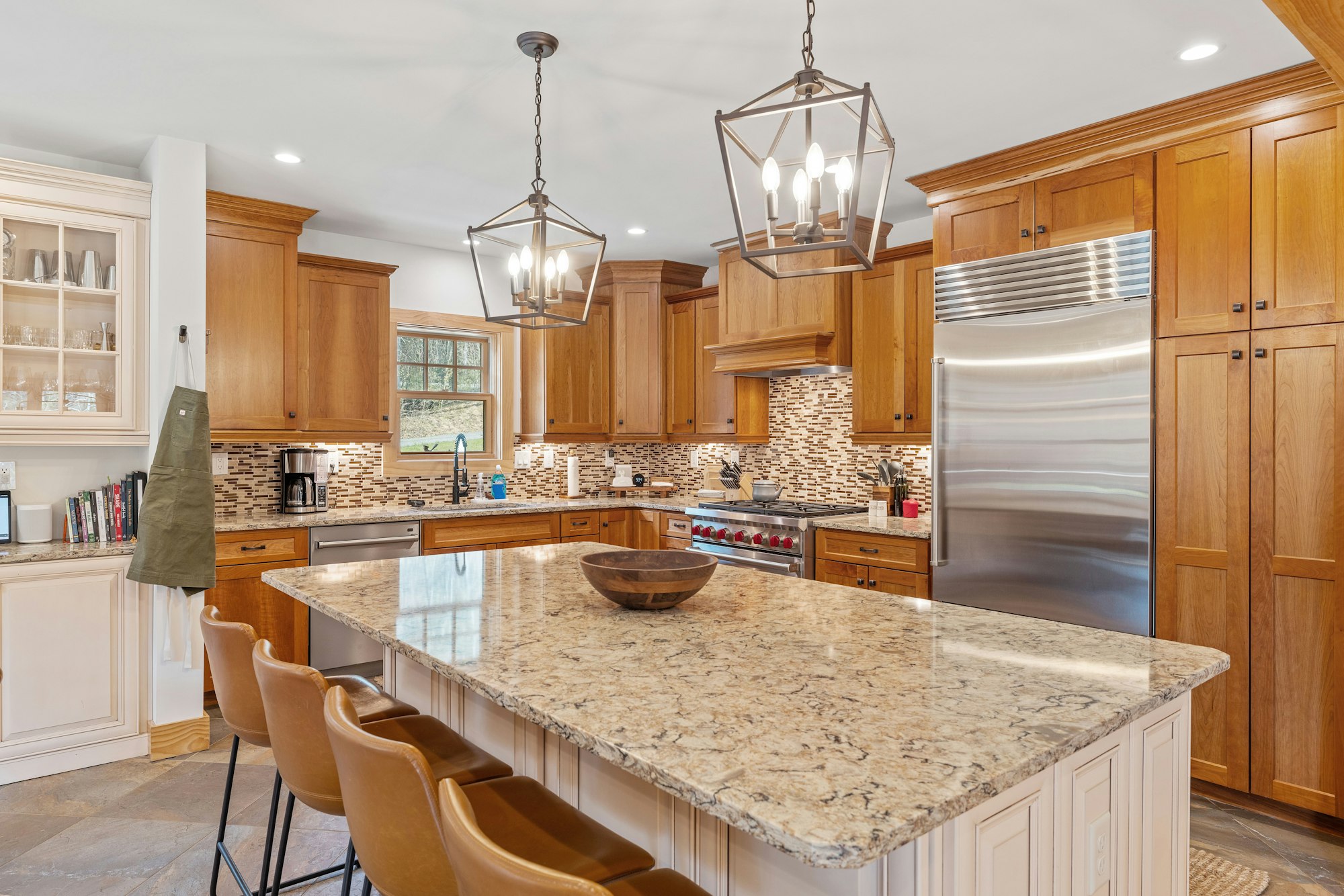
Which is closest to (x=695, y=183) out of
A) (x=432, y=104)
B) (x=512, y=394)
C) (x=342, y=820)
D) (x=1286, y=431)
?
(x=432, y=104)

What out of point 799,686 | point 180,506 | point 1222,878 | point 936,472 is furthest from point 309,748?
point 936,472

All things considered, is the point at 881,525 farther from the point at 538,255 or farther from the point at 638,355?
the point at 538,255

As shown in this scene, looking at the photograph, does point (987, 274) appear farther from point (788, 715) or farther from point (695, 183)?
point (788, 715)

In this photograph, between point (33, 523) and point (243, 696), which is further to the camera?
→ point (33, 523)

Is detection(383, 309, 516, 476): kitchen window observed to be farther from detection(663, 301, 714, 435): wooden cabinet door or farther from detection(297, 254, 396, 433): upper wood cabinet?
detection(663, 301, 714, 435): wooden cabinet door

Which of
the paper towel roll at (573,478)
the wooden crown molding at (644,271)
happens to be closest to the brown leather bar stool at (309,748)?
the paper towel roll at (573,478)

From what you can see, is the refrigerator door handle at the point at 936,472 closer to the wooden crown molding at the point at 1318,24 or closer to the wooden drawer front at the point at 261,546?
the wooden crown molding at the point at 1318,24

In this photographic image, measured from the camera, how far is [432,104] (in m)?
3.04

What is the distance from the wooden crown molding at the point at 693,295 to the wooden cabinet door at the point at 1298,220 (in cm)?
312

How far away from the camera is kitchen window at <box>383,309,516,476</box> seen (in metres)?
5.22

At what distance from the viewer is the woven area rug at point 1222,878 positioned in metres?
2.34

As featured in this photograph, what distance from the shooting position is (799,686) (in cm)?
135

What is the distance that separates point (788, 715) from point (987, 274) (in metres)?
2.88

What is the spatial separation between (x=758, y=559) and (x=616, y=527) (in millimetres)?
1314
